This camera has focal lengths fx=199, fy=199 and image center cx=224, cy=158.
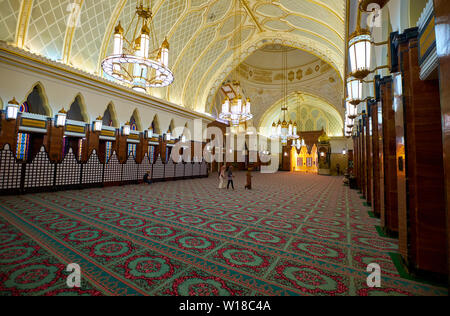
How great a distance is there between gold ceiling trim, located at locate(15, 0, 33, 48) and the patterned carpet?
20.7ft

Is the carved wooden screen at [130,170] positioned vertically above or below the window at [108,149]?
below

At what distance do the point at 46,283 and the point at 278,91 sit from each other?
2291 centimetres

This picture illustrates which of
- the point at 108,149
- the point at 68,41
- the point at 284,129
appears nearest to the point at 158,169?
the point at 108,149

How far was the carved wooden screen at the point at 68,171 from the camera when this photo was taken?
655cm

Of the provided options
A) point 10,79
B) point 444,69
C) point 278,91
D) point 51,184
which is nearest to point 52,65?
point 10,79

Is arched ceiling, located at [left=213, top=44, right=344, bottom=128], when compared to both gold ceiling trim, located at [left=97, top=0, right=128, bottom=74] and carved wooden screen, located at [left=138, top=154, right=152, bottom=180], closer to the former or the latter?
gold ceiling trim, located at [left=97, top=0, right=128, bottom=74]

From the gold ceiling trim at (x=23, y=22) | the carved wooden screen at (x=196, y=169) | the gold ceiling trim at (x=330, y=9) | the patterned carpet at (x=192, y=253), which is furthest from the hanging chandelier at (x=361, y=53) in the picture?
the carved wooden screen at (x=196, y=169)

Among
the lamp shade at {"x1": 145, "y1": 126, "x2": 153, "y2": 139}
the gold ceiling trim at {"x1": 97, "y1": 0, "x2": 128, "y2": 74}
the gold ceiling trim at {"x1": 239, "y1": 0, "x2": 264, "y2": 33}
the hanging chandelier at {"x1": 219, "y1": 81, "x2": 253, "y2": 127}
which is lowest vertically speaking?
the lamp shade at {"x1": 145, "y1": 126, "x2": 153, "y2": 139}

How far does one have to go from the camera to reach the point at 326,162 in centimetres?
2181

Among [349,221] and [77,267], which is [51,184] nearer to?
[77,267]

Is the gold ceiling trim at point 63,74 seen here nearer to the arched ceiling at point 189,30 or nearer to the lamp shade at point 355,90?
the arched ceiling at point 189,30

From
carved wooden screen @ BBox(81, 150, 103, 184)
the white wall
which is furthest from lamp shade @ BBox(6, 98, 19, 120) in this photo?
carved wooden screen @ BBox(81, 150, 103, 184)

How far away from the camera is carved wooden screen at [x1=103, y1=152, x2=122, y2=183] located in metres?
7.96

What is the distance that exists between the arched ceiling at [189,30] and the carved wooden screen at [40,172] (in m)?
4.16
